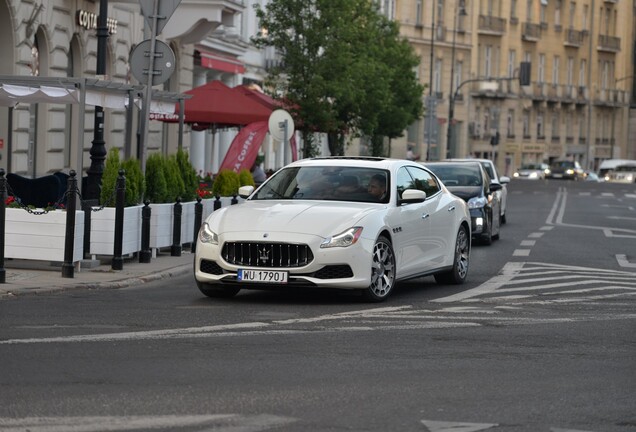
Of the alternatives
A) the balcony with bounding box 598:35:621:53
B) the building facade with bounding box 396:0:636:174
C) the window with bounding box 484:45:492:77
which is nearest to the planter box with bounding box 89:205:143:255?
the building facade with bounding box 396:0:636:174

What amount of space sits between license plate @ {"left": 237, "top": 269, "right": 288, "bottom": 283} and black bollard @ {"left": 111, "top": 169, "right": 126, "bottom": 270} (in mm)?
3765

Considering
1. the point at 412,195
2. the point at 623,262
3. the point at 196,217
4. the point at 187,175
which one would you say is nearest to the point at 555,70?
the point at 623,262

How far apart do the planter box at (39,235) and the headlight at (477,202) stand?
1087 cm

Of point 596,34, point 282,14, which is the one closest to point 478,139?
point 596,34

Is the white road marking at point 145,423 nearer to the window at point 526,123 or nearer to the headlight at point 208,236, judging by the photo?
the headlight at point 208,236

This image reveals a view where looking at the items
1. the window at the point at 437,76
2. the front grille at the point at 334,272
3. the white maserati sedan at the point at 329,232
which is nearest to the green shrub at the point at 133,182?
the white maserati sedan at the point at 329,232

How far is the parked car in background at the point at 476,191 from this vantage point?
27578 millimetres

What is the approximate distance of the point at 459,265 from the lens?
60.6ft

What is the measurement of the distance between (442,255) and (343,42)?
31099mm

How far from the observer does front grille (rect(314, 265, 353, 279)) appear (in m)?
15.1

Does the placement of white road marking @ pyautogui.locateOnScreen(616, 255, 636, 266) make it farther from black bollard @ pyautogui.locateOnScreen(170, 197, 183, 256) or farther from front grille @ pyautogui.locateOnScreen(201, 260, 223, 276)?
front grille @ pyautogui.locateOnScreen(201, 260, 223, 276)

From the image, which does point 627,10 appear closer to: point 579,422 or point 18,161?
point 18,161

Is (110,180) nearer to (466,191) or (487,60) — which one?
(466,191)

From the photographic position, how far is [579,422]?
8.48 m
